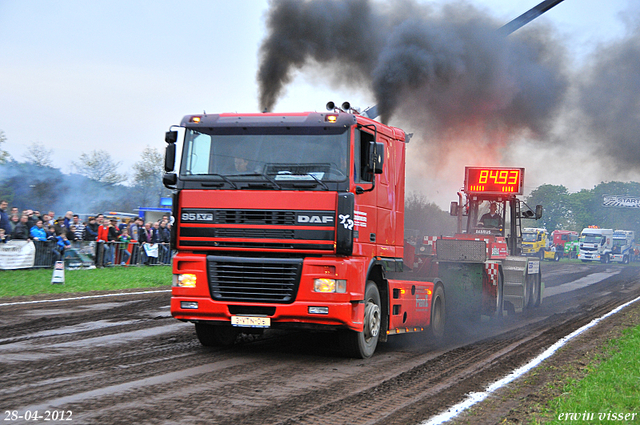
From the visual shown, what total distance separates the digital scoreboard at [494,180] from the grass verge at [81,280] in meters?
9.15

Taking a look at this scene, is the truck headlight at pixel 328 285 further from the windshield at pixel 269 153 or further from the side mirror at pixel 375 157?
the side mirror at pixel 375 157

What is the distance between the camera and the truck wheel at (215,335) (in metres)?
9.22

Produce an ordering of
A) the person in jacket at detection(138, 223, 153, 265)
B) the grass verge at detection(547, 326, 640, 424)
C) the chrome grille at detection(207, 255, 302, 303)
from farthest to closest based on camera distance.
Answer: the person in jacket at detection(138, 223, 153, 265) < the chrome grille at detection(207, 255, 302, 303) < the grass verge at detection(547, 326, 640, 424)

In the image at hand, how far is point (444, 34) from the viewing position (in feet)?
58.1

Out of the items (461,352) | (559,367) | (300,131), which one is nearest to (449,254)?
(461,352)

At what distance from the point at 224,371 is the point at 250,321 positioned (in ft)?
2.63

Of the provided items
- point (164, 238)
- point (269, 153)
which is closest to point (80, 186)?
point (164, 238)

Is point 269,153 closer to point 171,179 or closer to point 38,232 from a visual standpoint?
point 171,179

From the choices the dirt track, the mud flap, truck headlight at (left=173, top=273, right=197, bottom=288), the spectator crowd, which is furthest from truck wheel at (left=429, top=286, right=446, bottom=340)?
the spectator crowd

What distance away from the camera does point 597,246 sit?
54281 millimetres

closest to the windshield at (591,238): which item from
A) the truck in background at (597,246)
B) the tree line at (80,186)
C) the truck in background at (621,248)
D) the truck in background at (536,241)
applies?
the truck in background at (597,246)

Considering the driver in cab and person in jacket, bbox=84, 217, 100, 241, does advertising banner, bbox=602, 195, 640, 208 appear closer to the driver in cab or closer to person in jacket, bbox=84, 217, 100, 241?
the driver in cab

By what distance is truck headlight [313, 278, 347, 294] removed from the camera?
7953 mm

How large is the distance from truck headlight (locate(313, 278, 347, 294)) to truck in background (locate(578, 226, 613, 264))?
169 feet
